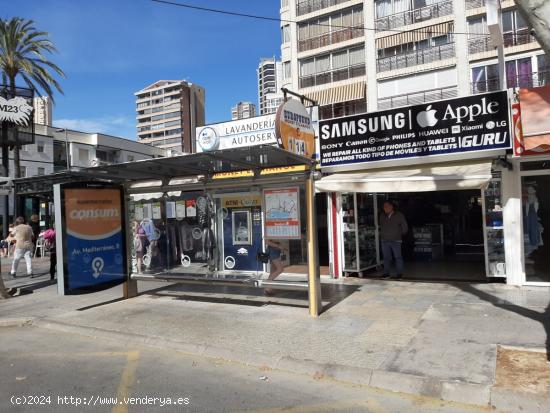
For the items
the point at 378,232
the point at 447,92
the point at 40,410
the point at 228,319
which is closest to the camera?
the point at 40,410

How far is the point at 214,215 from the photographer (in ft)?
30.2

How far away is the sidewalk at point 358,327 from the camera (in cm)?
475

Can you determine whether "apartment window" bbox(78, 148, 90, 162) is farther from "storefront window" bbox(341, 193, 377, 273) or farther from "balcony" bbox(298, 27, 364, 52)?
"storefront window" bbox(341, 193, 377, 273)

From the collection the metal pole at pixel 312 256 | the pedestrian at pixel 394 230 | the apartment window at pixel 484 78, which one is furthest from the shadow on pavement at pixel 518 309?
Result: the apartment window at pixel 484 78

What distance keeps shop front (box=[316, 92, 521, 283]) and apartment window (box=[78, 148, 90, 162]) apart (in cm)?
4175

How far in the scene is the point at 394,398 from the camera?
14.7 ft

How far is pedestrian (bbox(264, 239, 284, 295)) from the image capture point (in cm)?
813

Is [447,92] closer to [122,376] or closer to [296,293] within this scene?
[296,293]

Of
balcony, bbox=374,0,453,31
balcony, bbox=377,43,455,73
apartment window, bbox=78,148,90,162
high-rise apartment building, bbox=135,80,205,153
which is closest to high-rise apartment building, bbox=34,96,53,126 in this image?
apartment window, bbox=78,148,90,162

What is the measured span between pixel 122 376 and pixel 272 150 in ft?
11.9

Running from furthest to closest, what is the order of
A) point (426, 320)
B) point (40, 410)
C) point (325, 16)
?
1. point (325, 16)
2. point (426, 320)
3. point (40, 410)

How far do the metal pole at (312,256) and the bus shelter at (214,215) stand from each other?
0.05ft

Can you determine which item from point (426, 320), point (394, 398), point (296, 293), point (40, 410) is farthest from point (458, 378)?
point (296, 293)

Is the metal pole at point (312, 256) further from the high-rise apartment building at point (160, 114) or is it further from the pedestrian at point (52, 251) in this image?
the high-rise apartment building at point (160, 114)
